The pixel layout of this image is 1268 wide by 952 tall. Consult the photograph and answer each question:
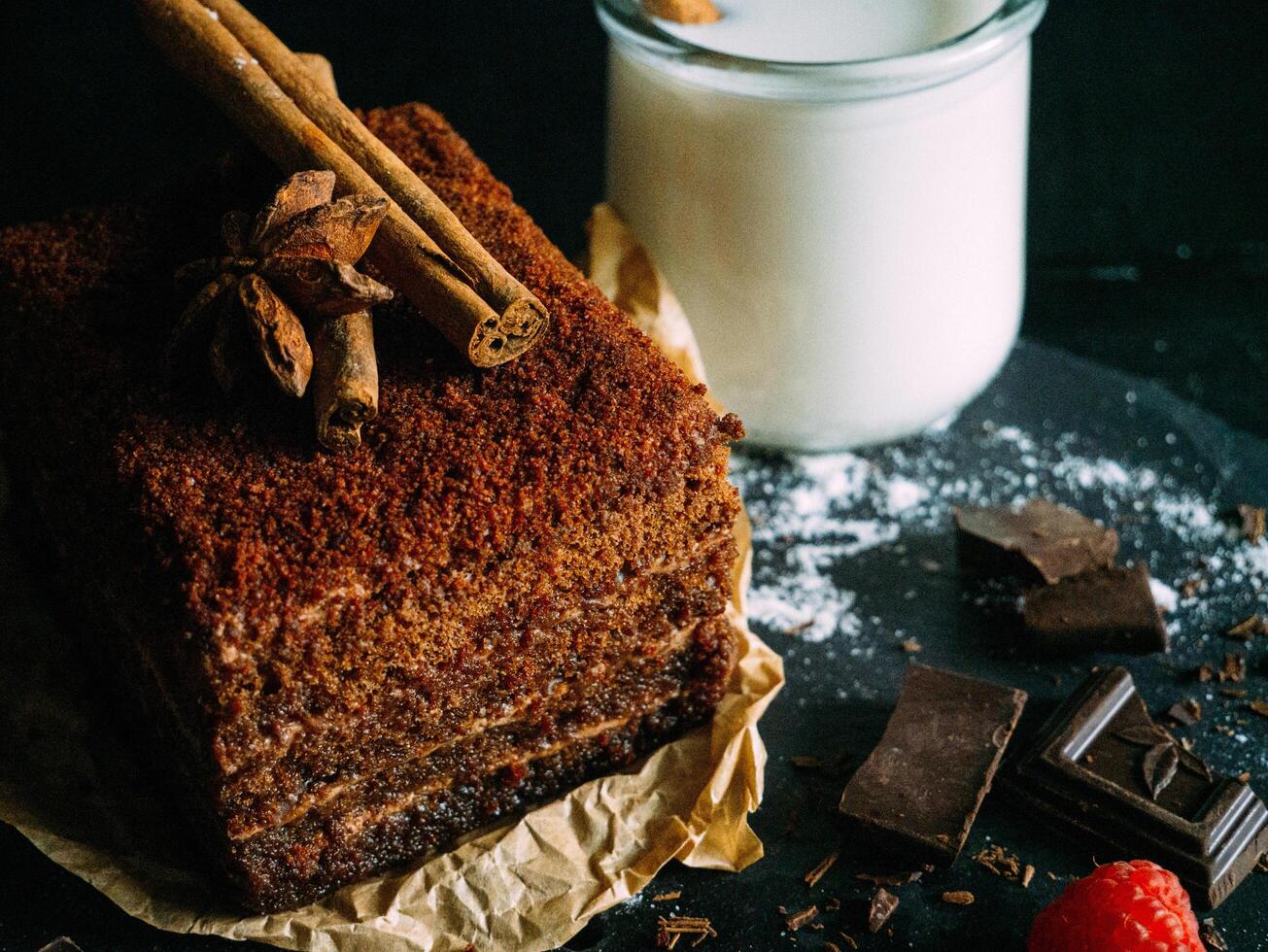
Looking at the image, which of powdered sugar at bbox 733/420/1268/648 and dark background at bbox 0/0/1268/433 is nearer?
powdered sugar at bbox 733/420/1268/648

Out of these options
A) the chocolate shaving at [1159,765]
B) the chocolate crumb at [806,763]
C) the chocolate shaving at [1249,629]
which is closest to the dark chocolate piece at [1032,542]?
the chocolate shaving at [1249,629]

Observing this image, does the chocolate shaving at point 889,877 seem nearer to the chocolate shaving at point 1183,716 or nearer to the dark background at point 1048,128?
the chocolate shaving at point 1183,716

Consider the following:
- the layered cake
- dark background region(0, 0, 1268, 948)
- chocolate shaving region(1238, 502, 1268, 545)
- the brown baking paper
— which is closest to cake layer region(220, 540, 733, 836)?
the layered cake

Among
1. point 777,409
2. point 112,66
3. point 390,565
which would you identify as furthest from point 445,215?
point 112,66

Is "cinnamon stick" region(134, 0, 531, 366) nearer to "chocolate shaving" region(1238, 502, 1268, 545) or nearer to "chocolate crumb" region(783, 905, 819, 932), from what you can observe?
"chocolate crumb" region(783, 905, 819, 932)

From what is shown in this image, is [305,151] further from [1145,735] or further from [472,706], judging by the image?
[1145,735]

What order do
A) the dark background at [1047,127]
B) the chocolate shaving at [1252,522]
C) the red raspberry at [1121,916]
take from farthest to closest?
1. the dark background at [1047,127]
2. the chocolate shaving at [1252,522]
3. the red raspberry at [1121,916]

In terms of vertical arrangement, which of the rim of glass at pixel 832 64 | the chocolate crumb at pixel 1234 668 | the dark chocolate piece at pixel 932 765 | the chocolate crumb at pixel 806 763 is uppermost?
the rim of glass at pixel 832 64
